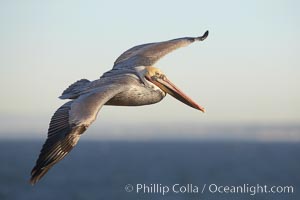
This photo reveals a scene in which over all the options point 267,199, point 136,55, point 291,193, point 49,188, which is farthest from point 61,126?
point 49,188

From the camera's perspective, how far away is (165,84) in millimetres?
11430

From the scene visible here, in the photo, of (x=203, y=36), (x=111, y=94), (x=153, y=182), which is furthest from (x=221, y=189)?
(x=111, y=94)

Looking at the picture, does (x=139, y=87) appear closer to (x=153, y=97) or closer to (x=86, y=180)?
(x=153, y=97)

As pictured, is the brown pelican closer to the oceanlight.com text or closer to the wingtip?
the wingtip

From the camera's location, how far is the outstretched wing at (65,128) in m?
9.07

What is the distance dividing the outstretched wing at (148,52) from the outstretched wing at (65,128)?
234 centimetres

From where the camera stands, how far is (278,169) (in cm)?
7725

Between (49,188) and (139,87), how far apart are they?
48.5 m

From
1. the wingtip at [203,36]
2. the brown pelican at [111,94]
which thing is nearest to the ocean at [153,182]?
the wingtip at [203,36]

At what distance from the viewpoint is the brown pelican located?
9219mm

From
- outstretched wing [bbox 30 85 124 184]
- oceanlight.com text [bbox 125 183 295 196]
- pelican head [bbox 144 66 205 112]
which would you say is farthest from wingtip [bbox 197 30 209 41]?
oceanlight.com text [bbox 125 183 295 196]

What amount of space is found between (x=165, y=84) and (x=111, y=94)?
5.55 feet

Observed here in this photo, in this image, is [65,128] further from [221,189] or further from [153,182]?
[153,182]

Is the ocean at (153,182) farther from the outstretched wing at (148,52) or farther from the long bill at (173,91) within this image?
the long bill at (173,91)
